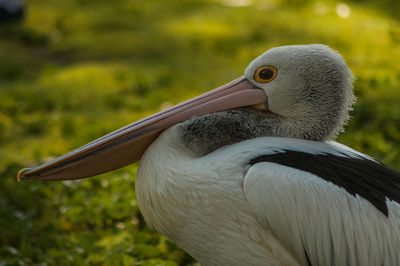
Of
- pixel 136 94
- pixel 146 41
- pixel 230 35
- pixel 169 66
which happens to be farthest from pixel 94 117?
pixel 230 35

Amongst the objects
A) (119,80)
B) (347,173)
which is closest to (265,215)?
(347,173)

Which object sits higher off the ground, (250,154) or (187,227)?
(250,154)

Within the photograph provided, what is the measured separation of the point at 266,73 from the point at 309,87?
206mm

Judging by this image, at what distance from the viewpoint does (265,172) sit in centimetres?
204

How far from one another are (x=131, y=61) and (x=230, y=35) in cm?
144

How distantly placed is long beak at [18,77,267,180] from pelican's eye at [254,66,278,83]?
2.0 inches

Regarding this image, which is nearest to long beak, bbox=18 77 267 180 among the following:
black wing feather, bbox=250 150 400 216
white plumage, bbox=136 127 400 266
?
white plumage, bbox=136 127 400 266

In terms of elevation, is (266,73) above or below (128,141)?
above

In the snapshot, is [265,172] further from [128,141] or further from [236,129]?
[128,141]

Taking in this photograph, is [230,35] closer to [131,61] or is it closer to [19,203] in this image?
[131,61]

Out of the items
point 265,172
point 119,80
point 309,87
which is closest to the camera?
point 265,172

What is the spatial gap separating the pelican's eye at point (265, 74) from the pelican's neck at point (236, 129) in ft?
0.53

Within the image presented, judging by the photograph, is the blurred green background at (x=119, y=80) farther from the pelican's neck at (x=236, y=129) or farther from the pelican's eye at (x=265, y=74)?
the pelican's eye at (x=265, y=74)

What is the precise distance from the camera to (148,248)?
2.92m
